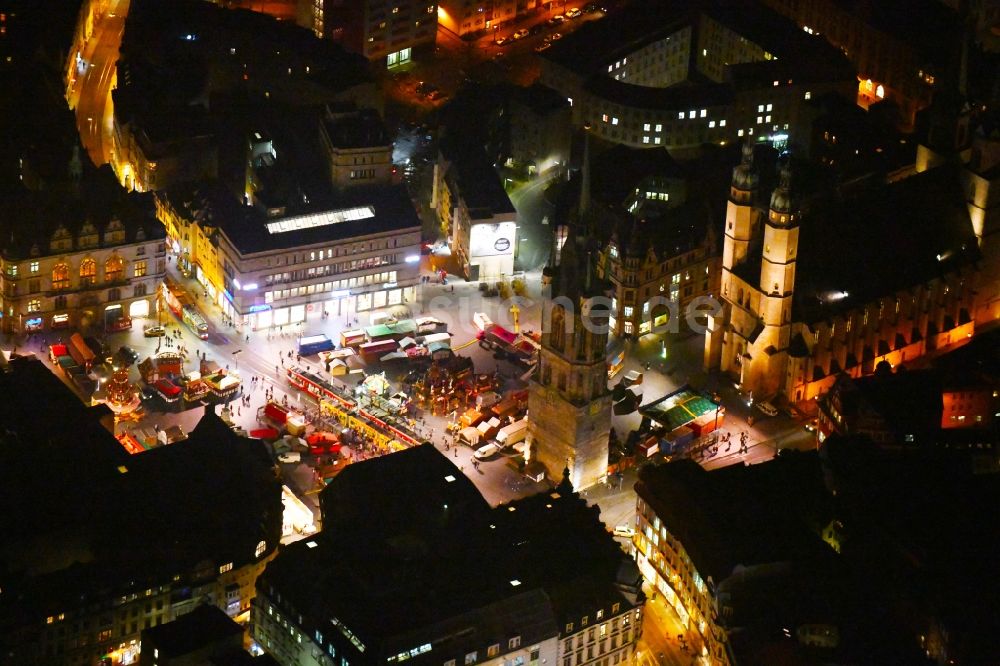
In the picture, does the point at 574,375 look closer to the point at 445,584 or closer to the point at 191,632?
the point at 445,584

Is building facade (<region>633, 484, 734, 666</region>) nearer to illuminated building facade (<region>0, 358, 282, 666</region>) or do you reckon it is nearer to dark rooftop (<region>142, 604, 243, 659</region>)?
illuminated building facade (<region>0, 358, 282, 666</region>)

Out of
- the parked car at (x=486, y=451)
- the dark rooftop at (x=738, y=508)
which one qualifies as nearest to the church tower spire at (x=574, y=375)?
the parked car at (x=486, y=451)

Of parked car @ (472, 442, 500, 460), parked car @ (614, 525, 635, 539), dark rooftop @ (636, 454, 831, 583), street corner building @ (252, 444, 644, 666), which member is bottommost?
parked car @ (472, 442, 500, 460)

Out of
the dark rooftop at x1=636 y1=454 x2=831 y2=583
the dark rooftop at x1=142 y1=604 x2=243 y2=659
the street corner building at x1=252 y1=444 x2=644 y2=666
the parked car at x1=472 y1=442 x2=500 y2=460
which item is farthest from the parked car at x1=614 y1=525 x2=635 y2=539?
the dark rooftop at x1=142 y1=604 x2=243 y2=659

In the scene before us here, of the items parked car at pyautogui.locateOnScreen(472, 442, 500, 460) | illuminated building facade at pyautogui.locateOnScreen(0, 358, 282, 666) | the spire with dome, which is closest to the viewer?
illuminated building facade at pyautogui.locateOnScreen(0, 358, 282, 666)

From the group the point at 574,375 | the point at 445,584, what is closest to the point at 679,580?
the point at 445,584
